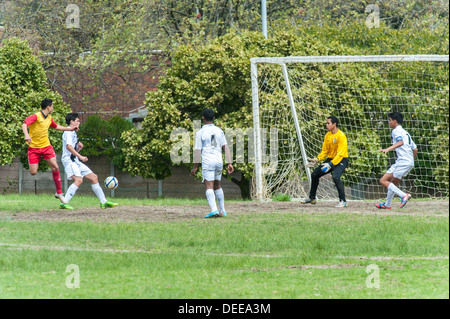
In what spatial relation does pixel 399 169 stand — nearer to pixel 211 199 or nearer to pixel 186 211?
pixel 211 199

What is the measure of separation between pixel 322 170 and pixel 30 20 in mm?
15793

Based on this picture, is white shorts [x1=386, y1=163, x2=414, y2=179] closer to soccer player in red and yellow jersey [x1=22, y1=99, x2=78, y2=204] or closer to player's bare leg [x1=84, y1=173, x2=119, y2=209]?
player's bare leg [x1=84, y1=173, x2=119, y2=209]

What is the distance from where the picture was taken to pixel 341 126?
18.5 meters

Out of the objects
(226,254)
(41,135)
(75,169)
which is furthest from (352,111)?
(226,254)

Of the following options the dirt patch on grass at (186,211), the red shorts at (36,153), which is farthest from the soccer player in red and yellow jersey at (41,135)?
the dirt patch on grass at (186,211)

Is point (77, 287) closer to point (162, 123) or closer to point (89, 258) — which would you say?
point (89, 258)

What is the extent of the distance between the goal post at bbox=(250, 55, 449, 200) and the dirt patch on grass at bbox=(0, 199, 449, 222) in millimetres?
2976

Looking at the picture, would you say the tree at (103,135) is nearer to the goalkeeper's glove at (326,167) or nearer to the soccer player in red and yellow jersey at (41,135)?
the soccer player in red and yellow jersey at (41,135)

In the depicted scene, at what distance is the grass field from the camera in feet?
19.2

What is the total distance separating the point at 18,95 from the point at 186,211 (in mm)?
11059

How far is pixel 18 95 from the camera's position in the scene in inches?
847

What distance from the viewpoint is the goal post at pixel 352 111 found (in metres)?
17.4
